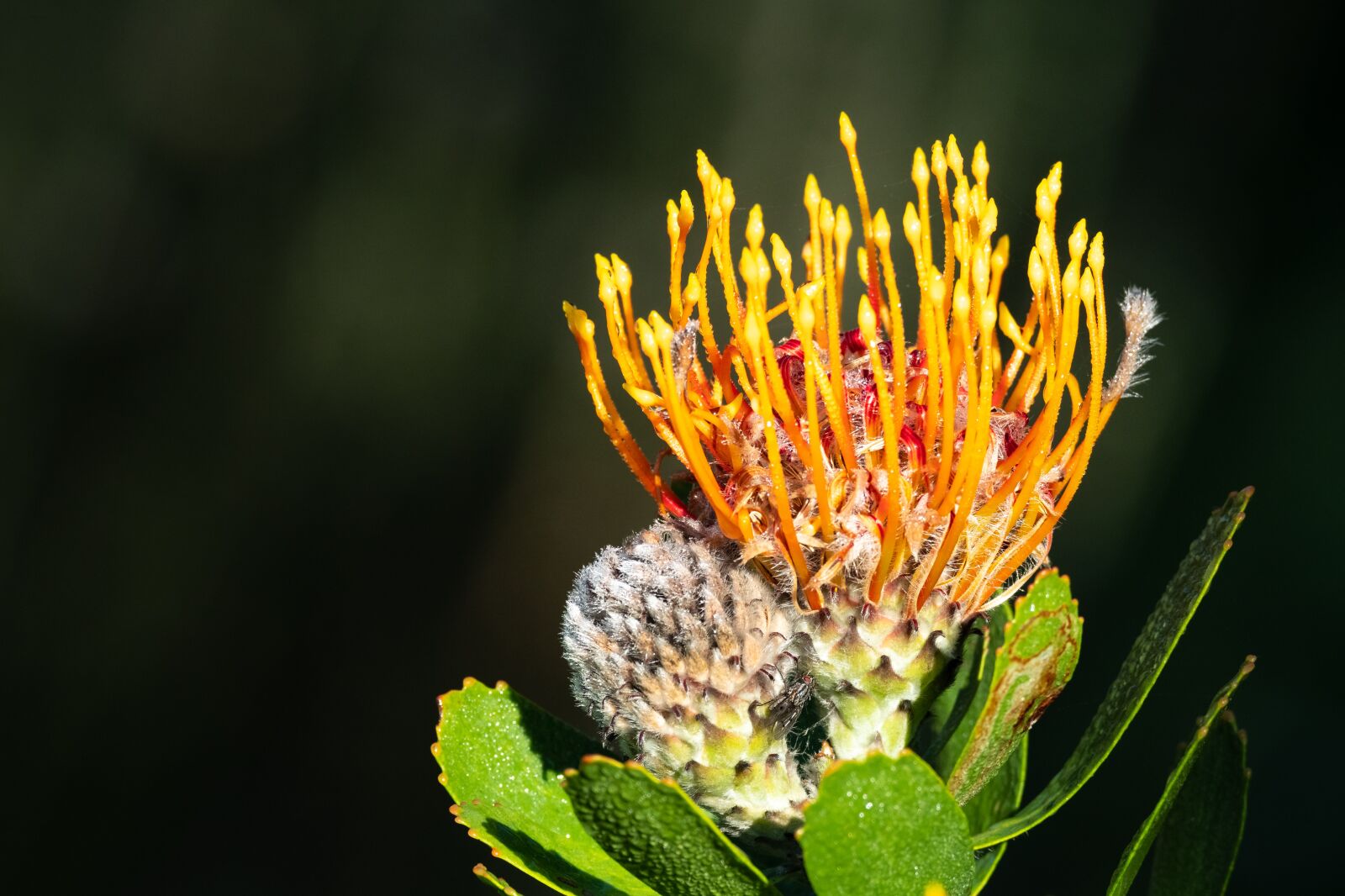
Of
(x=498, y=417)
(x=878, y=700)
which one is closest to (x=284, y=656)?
(x=498, y=417)

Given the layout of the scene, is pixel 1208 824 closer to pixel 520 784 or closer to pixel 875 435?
pixel 875 435

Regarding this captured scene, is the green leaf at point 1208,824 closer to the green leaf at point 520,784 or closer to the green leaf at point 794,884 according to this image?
the green leaf at point 794,884

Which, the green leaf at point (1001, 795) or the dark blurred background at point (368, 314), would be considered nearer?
the green leaf at point (1001, 795)

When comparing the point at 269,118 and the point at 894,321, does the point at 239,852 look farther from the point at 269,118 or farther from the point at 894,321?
the point at 894,321

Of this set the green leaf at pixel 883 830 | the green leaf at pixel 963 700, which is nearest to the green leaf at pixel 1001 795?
the green leaf at pixel 963 700

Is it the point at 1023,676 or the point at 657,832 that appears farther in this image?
the point at 1023,676

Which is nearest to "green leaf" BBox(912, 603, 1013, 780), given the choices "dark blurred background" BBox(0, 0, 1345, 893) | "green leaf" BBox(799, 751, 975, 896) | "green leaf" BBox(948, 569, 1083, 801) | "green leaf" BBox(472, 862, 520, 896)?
"green leaf" BBox(948, 569, 1083, 801)

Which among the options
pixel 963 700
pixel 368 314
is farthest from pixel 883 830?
pixel 368 314
